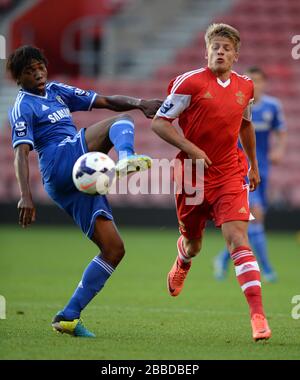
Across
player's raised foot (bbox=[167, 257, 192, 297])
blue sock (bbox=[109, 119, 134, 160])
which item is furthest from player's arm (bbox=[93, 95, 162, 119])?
player's raised foot (bbox=[167, 257, 192, 297])

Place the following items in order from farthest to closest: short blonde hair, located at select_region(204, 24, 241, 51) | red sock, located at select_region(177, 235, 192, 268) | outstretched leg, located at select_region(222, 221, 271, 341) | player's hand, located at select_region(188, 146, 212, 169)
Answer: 1. red sock, located at select_region(177, 235, 192, 268)
2. short blonde hair, located at select_region(204, 24, 241, 51)
3. player's hand, located at select_region(188, 146, 212, 169)
4. outstretched leg, located at select_region(222, 221, 271, 341)

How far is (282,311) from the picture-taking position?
27.1 ft

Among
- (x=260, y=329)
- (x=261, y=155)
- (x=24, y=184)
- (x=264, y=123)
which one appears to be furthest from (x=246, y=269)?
(x=264, y=123)

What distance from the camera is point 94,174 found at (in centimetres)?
608

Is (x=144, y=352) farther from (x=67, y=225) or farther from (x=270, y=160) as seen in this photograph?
(x=67, y=225)

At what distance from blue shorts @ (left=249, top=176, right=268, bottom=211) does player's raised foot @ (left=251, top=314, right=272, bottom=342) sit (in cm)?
484

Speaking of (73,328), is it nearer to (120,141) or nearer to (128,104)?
(120,141)

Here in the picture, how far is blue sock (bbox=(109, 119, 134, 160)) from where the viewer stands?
613 cm

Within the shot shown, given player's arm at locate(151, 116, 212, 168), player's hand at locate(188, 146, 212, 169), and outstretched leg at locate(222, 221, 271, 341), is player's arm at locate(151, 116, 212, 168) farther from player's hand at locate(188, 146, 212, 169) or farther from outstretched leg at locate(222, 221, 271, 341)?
outstretched leg at locate(222, 221, 271, 341)

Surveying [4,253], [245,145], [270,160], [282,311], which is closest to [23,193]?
[245,145]

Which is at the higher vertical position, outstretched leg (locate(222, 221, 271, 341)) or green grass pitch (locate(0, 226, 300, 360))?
outstretched leg (locate(222, 221, 271, 341))

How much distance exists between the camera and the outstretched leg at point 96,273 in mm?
6594

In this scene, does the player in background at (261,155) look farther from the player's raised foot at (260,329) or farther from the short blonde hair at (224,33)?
the player's raised foot at (260,329)

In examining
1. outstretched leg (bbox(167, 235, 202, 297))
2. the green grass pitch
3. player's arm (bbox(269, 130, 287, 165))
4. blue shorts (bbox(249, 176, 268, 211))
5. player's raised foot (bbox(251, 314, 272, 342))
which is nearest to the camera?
the green grass pitch
